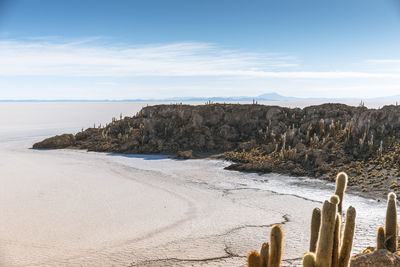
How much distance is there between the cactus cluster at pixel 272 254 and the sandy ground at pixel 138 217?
3.40m

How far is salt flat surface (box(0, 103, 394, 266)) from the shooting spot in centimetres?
957

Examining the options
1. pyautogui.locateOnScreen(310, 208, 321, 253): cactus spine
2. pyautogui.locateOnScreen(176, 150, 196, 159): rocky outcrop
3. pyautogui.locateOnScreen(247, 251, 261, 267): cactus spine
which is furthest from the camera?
pyautogui.locateOnScreen(176, 150, 196, 159): rocky outcrop

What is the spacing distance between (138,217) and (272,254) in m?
8.15

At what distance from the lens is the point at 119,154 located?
28.0 meters

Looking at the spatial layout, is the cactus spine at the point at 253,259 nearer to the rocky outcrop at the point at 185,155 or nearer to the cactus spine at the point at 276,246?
the cactus spine at the point at 276,246

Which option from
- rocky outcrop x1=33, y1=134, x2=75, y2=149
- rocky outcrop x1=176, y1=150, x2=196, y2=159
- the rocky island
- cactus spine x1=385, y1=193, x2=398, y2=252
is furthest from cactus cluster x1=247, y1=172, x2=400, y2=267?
rocky outcrop x1=33, y1=134, x2=75, y2=149

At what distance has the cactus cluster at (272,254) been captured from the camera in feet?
17.7

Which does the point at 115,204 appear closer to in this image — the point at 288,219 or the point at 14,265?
the point at 14,265

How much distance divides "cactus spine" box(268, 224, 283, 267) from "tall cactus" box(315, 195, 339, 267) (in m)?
0.79

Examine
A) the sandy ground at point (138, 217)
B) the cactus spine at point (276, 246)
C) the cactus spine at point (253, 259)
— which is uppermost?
the cactus spine at point (276, 246)

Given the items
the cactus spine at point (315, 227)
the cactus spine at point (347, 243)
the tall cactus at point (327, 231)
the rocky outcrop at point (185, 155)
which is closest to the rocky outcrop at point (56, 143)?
the rocky outcrop at point (185, 155)

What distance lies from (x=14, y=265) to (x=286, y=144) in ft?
65.0

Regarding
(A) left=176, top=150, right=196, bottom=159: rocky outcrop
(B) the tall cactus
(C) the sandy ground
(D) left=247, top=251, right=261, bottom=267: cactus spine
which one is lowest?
(C) the sandy ground

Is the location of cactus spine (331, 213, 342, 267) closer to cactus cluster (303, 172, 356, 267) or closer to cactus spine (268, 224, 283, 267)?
cactus cluster (303, 172, 356, 267)
